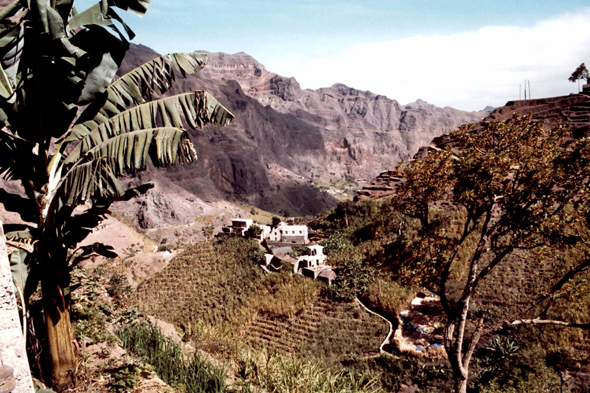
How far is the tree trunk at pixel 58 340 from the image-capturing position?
386cm

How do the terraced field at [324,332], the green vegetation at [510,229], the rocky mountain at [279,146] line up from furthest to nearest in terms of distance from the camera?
1. the rocky mountain at [279,146]
2. the terraced field at [324,332]
3. the green vegetation at [510,229]

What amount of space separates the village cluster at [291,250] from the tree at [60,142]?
→ 15.8 meters

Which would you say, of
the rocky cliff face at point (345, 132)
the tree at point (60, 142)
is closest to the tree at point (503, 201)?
the tree at point (60, 142)

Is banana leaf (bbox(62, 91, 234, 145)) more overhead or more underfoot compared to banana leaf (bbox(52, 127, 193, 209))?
more overhead

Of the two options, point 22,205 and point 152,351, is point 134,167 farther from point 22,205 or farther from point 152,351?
point 152,351

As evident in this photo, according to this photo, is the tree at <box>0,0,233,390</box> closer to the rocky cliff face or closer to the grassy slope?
the grassy slope

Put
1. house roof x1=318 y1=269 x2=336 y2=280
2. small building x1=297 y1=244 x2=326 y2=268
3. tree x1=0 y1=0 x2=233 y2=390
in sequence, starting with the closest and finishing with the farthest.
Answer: tree x1=0 y1=0 x2=233 y2=390 → house roof x1=318 y1=269 x2=336 y2=280 → small building x1=297 y1=244 x2=326 y2=268

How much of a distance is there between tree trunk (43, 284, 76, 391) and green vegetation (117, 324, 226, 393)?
106 cm

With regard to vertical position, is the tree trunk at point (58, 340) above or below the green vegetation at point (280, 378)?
above

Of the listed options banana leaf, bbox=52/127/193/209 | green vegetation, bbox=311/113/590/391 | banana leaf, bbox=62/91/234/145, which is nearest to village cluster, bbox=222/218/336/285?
green vegetation, bbox=311/113/590/391

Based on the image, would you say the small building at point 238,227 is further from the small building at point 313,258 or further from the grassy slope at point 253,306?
the small building at point 313,258

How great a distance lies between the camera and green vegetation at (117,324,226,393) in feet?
14.4

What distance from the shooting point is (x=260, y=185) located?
104688mm

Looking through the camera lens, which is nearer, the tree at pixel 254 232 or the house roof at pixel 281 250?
the house roof at pixel 281 250
